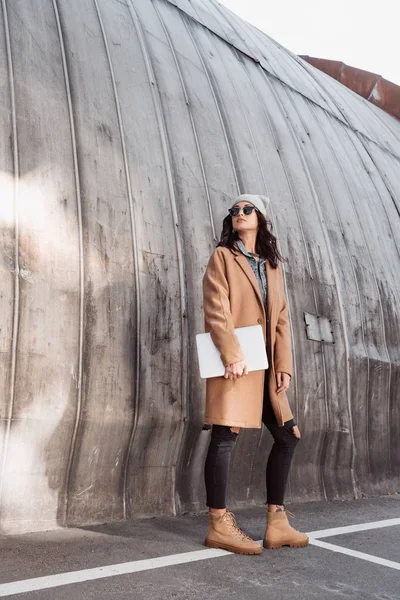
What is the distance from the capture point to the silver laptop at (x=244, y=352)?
3.28 metres

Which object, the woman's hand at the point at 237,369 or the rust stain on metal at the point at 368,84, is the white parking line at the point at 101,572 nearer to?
the woman's hand at the point at 237,369

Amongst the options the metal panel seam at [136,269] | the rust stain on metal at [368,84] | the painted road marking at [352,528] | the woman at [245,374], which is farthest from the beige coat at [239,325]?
the rust stain on metal at [368,84]

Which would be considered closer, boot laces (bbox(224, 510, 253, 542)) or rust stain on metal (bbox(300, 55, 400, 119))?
boot laces (bbox(224, 510, 253, 542))

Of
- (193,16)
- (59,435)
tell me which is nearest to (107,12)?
(193,16)

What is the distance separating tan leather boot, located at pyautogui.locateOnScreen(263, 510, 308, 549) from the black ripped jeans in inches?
3.2

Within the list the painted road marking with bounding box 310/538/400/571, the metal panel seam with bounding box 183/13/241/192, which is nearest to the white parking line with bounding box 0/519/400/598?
the painted road marking with bounding box 310/538/400/571

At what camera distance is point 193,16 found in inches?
241

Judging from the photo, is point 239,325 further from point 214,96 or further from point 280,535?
point 214,96

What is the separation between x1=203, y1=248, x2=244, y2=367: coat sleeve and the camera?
3.27 meters

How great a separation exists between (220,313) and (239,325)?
0.19 m

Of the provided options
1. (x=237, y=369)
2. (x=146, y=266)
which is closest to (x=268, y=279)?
(x=237, y=369)

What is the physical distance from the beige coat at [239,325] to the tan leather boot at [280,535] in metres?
0.51

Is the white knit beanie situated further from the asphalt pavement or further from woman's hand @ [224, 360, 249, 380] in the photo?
the asphalt pavement

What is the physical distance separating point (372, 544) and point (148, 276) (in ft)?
6.68
